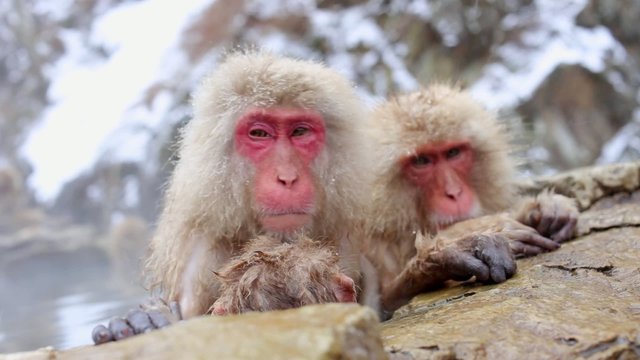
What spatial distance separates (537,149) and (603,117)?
92cm

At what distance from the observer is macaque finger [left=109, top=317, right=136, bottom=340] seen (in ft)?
7.46

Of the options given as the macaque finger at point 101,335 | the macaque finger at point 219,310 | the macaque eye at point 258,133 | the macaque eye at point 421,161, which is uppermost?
the macaque eye at point 258,133

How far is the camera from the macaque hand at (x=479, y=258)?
2.62 m

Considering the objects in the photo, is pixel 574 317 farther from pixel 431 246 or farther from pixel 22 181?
pixel 22 181

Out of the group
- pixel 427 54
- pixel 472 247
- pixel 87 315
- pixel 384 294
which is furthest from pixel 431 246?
pixel 427 54

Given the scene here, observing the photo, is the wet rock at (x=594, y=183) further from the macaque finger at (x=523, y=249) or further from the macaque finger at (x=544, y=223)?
the macaque finger at (x=523, y=249)

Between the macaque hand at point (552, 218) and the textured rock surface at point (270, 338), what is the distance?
6.71 feet

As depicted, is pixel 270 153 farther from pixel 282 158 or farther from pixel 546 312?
pixel 546 312

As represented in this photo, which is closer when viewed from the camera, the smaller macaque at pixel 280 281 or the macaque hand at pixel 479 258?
the smaller macaque at pixel 280 281

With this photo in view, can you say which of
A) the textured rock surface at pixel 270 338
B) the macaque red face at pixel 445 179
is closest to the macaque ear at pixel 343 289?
the textured rock surface at pixel 270 338

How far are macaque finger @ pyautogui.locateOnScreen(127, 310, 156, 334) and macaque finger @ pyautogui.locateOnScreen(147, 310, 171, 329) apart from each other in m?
0.01

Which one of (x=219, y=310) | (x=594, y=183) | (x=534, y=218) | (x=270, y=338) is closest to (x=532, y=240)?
(x=534, y=218)

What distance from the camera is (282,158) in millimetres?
2680

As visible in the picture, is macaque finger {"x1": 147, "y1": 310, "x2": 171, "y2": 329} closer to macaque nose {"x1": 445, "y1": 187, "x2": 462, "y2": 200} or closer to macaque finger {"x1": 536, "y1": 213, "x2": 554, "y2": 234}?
macaque nose {"x1": 445, "y1": 187, "x2": 462, "y2": 200}
